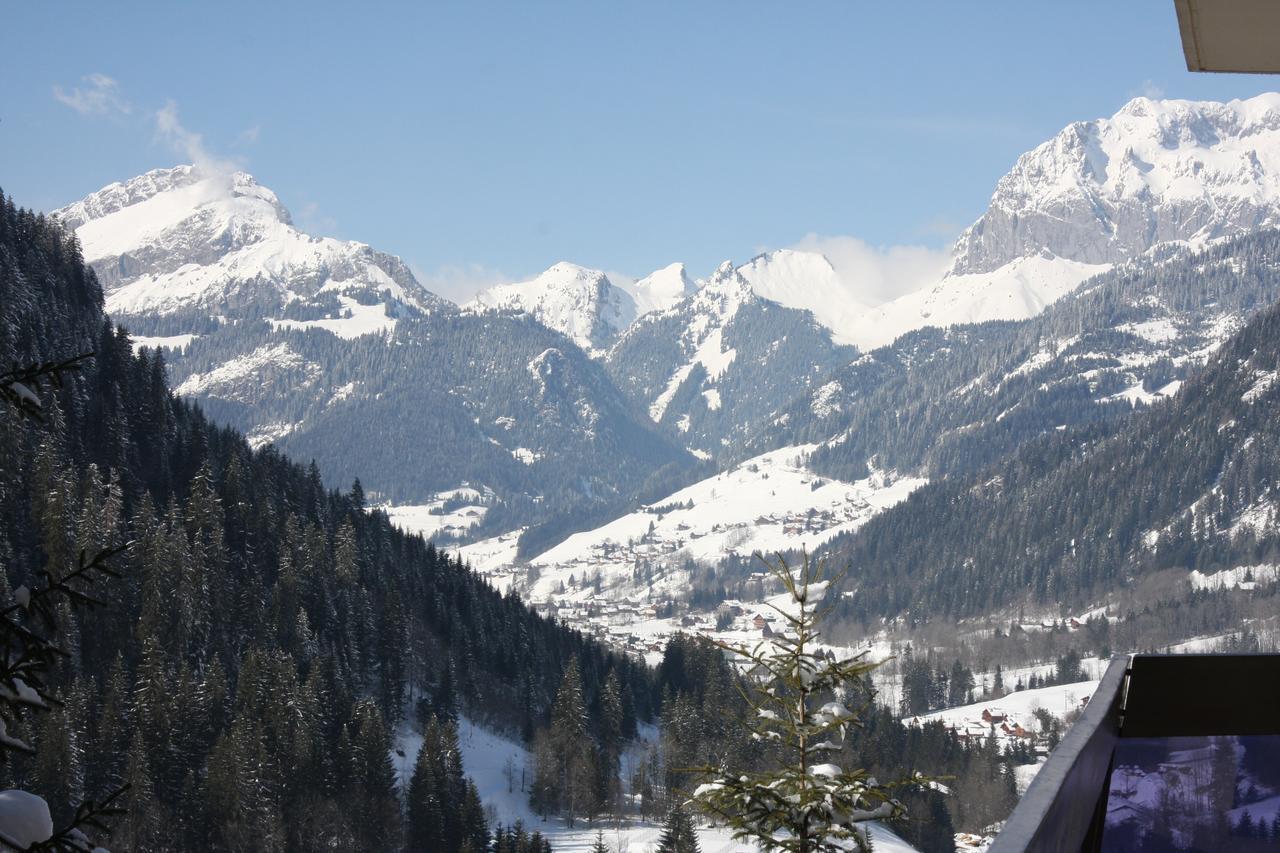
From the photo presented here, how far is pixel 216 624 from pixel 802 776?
11389 cm

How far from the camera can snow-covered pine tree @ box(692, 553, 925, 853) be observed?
13312mm

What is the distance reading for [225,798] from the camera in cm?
9256

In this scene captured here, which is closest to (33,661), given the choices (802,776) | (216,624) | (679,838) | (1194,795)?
(1194,795)

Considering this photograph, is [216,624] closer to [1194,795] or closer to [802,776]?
[802,776]

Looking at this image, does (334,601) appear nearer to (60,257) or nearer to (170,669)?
(170,669)

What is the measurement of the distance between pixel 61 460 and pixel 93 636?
20.8m

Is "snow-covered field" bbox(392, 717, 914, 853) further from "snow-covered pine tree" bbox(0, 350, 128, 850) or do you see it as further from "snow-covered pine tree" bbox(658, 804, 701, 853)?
"snow-covered pine tree" bbox(0, 350, 128, 850)

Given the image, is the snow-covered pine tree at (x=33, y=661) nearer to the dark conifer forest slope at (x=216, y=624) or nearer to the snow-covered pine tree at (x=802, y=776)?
the snow-covered pine tree at (x=802, y=776)

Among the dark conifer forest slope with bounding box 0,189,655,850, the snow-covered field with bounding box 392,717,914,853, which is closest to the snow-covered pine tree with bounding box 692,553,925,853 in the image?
the dark conifer forest slope with bounding box 0,189,655,850

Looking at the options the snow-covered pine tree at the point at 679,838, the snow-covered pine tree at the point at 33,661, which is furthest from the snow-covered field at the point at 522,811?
the snow-covered pine tree at the point at 33,661

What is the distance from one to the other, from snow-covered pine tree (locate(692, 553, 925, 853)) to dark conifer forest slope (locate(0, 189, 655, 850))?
7298 centimetres

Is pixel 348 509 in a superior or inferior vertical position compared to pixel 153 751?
superior

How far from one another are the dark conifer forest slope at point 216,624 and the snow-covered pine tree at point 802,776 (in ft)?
239

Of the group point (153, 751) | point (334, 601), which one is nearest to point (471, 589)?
point (334, 601)
